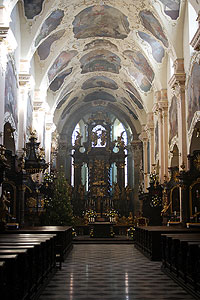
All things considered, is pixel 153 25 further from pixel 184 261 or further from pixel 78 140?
pixel 78 140

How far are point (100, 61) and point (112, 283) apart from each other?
74.0ft

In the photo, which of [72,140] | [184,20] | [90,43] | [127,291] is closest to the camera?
[127,291]

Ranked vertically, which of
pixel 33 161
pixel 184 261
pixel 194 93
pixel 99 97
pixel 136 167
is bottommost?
pixel 184 261

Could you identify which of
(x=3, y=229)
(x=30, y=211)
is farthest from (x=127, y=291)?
(x=30, y=211)

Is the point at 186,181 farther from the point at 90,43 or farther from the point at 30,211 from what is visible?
the point at 90,43

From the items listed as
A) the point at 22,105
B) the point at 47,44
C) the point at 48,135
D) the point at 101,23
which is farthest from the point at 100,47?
the point at 22,105

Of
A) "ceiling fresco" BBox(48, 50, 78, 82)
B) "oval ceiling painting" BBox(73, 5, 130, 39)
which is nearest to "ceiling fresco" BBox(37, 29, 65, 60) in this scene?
"oval ceiling painting" BBox(73, 5, 130, 39)

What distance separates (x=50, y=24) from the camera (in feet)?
66.6

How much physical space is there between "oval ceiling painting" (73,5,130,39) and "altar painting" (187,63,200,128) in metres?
6.57

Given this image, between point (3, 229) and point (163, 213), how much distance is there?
404 inches

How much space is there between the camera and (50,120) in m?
27.6

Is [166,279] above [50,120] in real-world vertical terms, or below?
below

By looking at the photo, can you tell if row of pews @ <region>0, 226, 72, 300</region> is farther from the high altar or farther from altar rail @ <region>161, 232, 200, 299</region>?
the high altar

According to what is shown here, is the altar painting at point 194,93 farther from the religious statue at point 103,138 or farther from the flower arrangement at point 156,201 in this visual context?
the religious statue at point 103,138
